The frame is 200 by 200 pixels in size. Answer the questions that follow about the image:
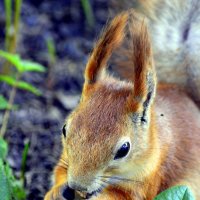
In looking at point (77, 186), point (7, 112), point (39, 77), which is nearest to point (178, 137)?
point (77, 186)

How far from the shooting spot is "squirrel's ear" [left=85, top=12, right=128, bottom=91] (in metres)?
2.12

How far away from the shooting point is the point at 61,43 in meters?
3.46

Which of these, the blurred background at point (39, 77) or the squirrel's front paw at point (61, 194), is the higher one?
the blurred background at point (39, 77)

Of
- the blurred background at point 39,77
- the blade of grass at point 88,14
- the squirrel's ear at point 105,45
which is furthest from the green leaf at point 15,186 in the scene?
the blade of grass at point 88,14

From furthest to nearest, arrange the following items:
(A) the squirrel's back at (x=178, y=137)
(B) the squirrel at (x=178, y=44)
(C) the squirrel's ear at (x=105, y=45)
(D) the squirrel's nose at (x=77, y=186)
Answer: (B) the squirrel at (x=178, y=44) → (A) the squirrel's back at (x=178, y=137) → (C) the squirrel's ear at (x=105, y=45) → (D) the squirrel's nose at (x=77, y=186)

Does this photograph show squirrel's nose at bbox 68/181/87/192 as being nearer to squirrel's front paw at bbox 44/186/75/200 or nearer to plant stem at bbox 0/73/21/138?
squirrel's front paw at bbox 44/186/75/200

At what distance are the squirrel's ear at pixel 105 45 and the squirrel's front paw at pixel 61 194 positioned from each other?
314mm

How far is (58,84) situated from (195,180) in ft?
3.44

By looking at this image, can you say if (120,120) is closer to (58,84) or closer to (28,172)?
(28,172)

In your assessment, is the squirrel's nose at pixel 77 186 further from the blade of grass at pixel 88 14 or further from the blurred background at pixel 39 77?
the blade of grass at pixel 88 14

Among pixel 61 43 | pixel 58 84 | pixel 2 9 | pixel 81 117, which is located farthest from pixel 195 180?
pixel 2 9

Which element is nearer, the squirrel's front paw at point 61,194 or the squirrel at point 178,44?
the squirrel's front paw at point 61,194

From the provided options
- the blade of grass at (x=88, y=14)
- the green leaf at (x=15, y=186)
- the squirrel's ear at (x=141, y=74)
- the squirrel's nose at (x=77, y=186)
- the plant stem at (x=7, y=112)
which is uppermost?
the blade of grass at (x=88, y=14)

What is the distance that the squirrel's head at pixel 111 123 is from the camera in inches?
77.6
